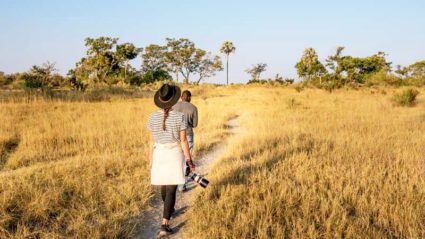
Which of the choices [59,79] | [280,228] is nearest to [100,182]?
[280,228]

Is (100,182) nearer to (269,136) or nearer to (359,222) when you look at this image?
(359,222)

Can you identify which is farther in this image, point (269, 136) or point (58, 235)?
point (269, 136)

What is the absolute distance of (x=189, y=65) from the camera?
67.9 meters

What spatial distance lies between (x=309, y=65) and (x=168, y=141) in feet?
223

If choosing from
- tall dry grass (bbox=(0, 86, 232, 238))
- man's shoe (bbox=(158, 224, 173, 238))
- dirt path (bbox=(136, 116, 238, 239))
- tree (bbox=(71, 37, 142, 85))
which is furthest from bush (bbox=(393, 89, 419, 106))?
tree (bbox=(71, 37, 142, 85))

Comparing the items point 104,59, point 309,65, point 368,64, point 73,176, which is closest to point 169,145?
point 73,176

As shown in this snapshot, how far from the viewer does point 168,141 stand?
3.60 m

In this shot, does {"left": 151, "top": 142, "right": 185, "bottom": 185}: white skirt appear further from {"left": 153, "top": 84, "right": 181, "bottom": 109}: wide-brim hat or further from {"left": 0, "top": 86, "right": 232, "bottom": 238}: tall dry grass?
{"left": 0, "top": 86, "right": 232, "bottom": 238}: tall dry grass

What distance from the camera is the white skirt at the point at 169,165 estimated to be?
3.62 meters

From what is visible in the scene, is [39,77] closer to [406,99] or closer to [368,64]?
[406,99]

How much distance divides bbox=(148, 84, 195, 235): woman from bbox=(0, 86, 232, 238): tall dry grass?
0.88 metres

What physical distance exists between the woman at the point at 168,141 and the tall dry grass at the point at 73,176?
877mm

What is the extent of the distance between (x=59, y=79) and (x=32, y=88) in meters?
5.91

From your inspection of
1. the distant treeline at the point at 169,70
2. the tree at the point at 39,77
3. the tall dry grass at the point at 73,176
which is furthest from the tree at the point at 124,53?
the tall dry grass at the point at 73,176
